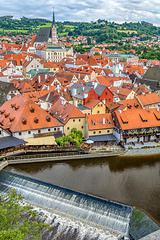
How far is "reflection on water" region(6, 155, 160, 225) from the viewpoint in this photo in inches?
1359

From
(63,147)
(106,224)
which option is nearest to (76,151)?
(63,147)

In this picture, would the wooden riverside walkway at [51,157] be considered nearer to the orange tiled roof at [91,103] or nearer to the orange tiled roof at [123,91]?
the orange tiled roof at [91,103]

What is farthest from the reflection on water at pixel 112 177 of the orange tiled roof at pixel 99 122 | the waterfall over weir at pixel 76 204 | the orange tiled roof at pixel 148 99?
the orange tiled roof at pixel 148 99

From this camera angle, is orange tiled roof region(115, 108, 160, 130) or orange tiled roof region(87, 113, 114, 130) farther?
orange tiled roof region(87, 113, 114, 130)

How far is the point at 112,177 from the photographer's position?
39.8 m

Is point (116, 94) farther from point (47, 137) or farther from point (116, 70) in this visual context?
point (116, 70)

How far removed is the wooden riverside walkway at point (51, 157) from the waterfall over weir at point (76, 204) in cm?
637

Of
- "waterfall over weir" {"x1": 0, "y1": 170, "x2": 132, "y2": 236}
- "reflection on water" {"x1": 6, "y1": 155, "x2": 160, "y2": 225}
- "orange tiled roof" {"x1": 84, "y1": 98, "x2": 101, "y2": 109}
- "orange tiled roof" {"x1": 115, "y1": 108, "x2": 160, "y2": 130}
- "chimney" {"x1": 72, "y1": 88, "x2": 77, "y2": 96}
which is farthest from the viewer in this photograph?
"chimney" {"x1": 72, "y1": 88, "x2": 77, "y2": 96}

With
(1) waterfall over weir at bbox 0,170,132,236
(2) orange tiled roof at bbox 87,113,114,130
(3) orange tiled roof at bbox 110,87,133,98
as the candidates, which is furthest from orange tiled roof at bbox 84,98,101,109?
(1) waterfall over weir at bbox 0,170,132,236

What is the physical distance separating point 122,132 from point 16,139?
66.6 feet

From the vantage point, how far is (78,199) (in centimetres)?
3291

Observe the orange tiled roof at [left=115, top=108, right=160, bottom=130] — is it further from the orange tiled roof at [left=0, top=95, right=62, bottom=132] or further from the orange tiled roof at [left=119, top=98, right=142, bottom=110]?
the orange tiled roof at [left=0, top=95, right=62, bottom=132]

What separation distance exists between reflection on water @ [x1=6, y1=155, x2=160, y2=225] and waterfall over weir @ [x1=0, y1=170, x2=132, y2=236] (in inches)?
90.2

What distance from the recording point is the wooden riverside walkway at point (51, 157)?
4338 centimetres
